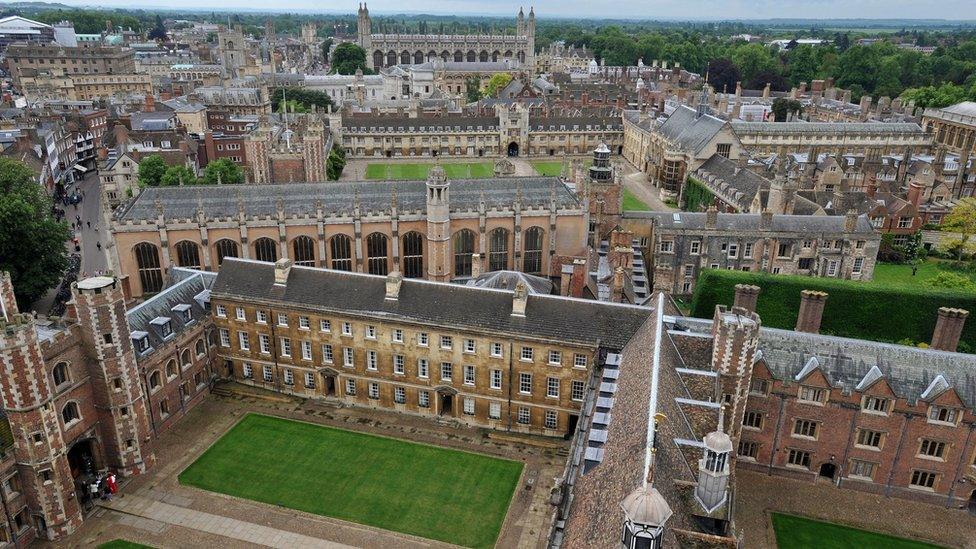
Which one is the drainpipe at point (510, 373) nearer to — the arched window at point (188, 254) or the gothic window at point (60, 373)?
the gothic window at point (60, 373)

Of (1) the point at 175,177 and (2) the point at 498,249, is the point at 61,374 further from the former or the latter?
(1) the point at 175,177

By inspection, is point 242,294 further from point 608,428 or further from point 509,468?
point 608,428

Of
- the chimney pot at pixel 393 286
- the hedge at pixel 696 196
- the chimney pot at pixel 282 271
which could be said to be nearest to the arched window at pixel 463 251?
the chimney pot at pixel 393 286

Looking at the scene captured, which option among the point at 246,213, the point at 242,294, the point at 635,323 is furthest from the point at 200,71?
the point at 635,323

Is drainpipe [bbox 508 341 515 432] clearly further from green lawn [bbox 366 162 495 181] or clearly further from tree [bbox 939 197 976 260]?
green lawn [bbox 366 162 495 181]

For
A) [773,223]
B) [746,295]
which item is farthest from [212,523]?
[773,223]

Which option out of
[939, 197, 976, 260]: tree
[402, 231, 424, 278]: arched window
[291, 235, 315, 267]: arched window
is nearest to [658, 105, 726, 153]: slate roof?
[939, 197, 976, 260]: tree
